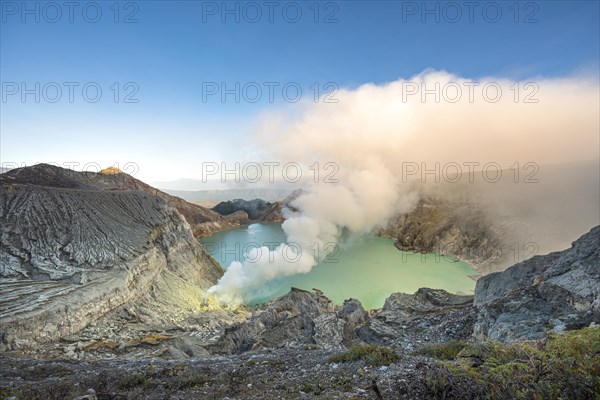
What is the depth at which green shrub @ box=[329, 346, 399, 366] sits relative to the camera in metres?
6.49

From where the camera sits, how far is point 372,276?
46.3 metres

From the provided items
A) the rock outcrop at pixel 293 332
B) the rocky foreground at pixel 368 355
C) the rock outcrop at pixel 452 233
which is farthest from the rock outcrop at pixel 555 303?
the rock outcrop at pixel 452 233

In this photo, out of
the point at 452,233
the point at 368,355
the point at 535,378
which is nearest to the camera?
the point at 535,378

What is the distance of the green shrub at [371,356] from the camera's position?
649cm

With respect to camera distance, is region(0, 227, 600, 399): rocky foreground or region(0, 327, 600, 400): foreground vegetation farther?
region(0, 227, 600, 399): rocky foreground

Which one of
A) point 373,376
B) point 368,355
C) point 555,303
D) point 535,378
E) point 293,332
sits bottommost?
point 293,332

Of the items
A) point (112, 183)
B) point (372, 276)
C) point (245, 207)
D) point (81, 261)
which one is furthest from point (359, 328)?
point (245, 207)

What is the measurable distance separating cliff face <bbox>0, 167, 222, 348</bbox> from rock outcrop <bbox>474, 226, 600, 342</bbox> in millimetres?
25153

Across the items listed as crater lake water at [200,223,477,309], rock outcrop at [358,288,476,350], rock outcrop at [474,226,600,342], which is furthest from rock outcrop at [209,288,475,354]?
crater lake water at [200,223,477,309]

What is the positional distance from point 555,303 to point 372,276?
35.6 m

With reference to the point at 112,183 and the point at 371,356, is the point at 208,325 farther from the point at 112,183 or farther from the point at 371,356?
the point at 112,183

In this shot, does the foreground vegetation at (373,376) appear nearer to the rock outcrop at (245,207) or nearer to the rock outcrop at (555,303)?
the rock outcrop at (555,303)

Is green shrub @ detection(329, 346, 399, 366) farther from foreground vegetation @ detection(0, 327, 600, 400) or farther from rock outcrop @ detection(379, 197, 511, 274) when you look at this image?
rock outcrop @ detection(379, 197, 511, 274)

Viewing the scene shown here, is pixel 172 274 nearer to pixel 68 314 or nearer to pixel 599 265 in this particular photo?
pixel 68 314
